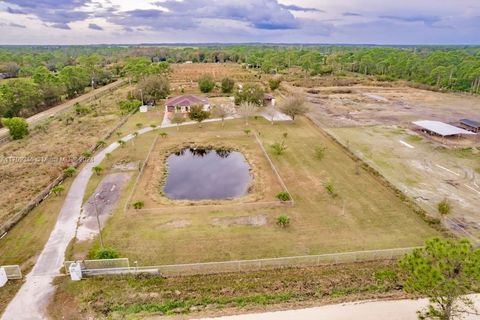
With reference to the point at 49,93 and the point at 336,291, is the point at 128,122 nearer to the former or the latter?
the point at 49,93

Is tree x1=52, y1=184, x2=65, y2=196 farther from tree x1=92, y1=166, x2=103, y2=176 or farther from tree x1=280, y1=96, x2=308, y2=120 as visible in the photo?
tree x1=280, y1=96, x2=308, y2=120

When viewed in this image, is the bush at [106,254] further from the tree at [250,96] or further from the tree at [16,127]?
the tree at [250,96]

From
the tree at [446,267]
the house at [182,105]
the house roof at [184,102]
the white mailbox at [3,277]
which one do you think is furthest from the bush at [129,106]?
the tree at [446,267]

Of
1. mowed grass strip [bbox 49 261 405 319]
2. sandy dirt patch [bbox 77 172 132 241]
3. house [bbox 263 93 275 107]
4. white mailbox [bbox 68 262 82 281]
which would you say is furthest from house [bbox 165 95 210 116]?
mowed grass strip [bbox 49 261 405 319]

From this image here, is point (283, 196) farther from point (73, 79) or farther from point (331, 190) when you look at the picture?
point (73, 79)

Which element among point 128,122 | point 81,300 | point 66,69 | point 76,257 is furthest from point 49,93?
point 81,300

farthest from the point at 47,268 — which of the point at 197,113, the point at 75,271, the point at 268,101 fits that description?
the point at 268,101
